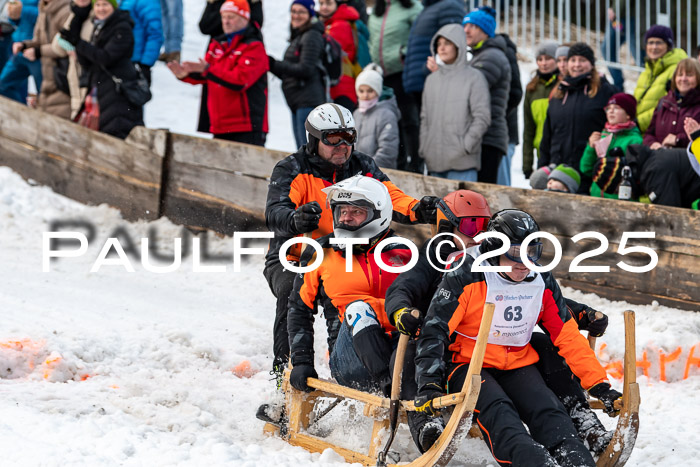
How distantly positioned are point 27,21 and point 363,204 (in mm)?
8217

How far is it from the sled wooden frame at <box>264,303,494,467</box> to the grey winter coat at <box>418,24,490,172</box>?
362 centimetres

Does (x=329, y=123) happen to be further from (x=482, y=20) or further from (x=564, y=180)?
(x=482, y=20)

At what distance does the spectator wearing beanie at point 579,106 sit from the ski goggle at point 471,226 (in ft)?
10.3

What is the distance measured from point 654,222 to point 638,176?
522 millimetres

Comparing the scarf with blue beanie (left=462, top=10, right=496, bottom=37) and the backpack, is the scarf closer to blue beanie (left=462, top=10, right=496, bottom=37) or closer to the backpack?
the backpack

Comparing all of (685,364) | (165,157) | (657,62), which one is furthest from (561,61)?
(165,157)

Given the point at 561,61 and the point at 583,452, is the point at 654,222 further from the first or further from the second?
the point at 583,452

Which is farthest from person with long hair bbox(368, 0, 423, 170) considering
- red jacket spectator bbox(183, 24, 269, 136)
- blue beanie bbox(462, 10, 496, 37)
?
red jacket spectator bbox(183, 24, 269, 136)

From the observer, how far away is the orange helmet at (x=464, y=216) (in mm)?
5359

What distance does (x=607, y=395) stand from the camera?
4.78 meters

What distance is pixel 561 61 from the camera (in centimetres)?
878

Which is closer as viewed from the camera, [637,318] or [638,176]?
[637,318]

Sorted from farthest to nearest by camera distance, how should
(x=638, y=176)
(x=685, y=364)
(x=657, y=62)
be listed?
(x=657, y=62), (x=638, y=176), (x=685, y=364)

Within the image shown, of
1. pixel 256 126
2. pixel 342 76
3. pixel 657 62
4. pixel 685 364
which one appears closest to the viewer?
pixel 685 364
